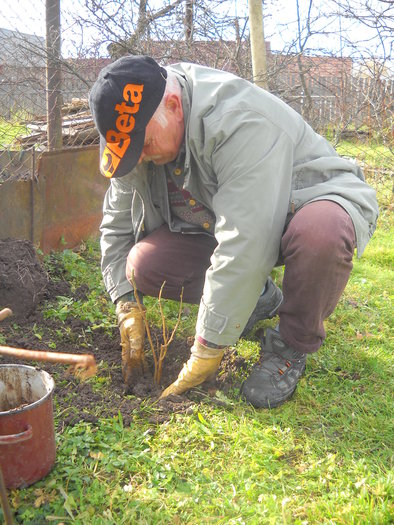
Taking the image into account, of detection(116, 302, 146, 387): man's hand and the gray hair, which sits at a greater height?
the gray hair

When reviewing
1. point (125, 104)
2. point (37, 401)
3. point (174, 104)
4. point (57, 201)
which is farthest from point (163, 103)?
point (57, 201)

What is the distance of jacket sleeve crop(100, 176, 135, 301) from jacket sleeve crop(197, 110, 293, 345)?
2.21 feet

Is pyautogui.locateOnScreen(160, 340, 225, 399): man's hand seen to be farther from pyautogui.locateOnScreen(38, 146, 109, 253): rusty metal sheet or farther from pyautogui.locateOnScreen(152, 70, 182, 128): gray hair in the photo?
pyautogui.locateOnScreen(38, 146, 109, 253): rusty metal sheet

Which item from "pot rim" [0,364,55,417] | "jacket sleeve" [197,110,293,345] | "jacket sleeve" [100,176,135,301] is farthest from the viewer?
"jacket sleeve" [100,176,135,301]

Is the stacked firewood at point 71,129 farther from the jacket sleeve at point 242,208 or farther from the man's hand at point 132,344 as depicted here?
the jacket sleeve at point 242,208

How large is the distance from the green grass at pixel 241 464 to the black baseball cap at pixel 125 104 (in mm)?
1043

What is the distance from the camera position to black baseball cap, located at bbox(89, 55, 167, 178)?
200cm

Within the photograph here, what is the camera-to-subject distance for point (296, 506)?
1.81m

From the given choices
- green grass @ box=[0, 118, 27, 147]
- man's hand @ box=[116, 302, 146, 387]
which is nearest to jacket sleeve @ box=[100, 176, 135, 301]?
man's hand @ box=[116, 302, 146, 387]

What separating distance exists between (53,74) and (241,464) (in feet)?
9.98

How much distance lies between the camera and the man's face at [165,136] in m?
2.16

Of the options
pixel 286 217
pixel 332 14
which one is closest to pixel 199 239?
pixel 286 217

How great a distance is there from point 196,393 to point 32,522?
91 centimetres

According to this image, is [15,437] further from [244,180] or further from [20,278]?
[20,278]
